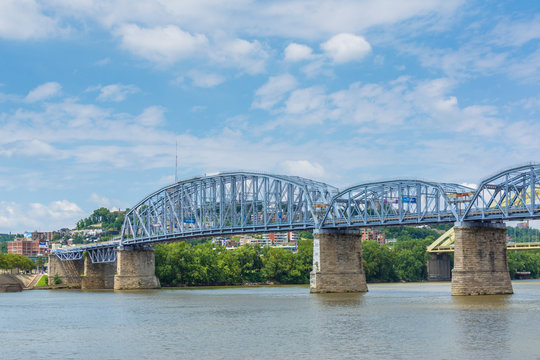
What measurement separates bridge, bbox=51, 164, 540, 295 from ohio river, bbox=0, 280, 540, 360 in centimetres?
886

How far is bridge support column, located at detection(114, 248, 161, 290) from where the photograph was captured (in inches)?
5423

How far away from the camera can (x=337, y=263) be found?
99.4m

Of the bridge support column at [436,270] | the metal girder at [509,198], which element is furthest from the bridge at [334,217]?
the bridge support column at [436,270]

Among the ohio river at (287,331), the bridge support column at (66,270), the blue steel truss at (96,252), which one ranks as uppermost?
the blue steel truss at (96,252)

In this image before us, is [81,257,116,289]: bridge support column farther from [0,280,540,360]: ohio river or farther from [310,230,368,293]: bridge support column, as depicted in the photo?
[0,280,540,360]: ohio river

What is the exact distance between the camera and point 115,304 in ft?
297

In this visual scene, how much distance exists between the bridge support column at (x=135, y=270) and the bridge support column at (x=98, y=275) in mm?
10649

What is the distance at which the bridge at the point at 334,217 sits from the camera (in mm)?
84750

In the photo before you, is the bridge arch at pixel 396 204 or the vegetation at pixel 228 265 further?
the vegetation at pixel 228 265

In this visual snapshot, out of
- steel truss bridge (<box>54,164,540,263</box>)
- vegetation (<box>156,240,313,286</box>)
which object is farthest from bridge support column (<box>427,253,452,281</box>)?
steel truss bridge (<box>54,164,540,263</box>)

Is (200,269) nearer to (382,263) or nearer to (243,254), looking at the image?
(243,254)

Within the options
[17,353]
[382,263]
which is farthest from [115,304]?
[382,263]

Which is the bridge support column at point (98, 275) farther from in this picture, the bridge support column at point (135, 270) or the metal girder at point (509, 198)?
the metal girder at point (509, 198)

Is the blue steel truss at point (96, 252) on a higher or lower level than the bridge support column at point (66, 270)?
higher
